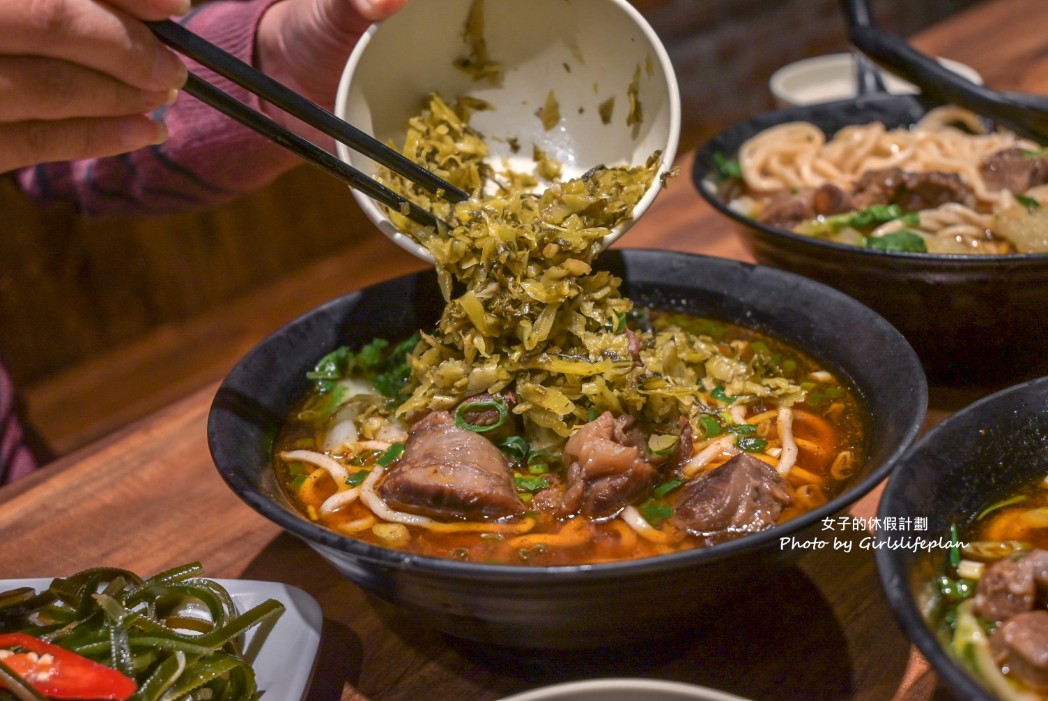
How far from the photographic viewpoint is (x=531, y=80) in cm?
233

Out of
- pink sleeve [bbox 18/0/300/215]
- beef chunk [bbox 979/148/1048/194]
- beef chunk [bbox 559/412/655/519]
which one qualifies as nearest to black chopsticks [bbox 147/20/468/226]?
beef chunk [bbox 559/412/655/519]

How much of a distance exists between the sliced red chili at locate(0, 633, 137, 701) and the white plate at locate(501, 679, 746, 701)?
2.31 feet

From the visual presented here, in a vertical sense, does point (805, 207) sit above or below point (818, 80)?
above

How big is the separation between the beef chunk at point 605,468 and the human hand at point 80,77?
107cm

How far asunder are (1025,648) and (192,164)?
8.79 feet

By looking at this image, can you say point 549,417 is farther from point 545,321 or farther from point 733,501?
point 733,501

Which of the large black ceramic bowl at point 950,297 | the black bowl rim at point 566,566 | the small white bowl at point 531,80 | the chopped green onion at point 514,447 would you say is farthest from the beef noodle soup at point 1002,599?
the small white bowl at point 531,80

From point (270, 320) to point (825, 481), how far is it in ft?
15.4

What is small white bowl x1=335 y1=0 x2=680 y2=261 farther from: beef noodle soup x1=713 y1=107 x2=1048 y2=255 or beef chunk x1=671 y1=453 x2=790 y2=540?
beef noodle soup x1=713 y1=107 x2=1048 y2=255

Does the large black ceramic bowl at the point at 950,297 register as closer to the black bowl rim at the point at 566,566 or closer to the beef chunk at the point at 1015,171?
the black bowl rim at the point at 566,566

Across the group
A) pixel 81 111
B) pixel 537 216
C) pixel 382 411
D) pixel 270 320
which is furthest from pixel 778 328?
pixel 270 320

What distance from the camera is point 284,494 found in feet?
5.99

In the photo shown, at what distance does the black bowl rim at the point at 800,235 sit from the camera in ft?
6.59

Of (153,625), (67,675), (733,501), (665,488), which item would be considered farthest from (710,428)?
(67,675)
